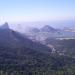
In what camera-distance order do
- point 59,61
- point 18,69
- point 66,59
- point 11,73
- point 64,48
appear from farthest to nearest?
point 64,48
point 66,59
point 59,61
point 18,69
point 11,73

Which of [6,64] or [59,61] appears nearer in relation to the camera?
[6,64]

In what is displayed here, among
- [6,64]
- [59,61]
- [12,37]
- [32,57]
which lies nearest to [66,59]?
[59,61]

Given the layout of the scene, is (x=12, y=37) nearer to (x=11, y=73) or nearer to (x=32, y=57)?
(x=32, y=57)

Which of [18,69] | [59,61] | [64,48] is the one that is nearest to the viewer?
[18,69]

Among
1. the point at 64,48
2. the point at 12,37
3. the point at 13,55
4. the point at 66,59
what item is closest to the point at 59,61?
the point at 66,59

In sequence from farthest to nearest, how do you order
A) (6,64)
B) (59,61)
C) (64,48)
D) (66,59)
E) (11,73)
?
(64,48)
(66,59)
(59,61)
(6,64)
(11,73)

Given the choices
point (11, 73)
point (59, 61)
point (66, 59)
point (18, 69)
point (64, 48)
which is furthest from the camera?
point (64, 48)

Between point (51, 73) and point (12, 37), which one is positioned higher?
point (12, 37)

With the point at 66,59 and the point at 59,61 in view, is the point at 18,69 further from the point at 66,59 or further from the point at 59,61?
the point at 66,59

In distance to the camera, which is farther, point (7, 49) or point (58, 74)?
point (7, 49)
